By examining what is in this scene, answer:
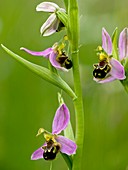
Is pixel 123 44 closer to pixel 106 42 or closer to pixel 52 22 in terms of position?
pixel 106 42

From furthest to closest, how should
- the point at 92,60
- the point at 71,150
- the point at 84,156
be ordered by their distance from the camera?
the point at 92,60, the point at 84,156, the point at 71,150

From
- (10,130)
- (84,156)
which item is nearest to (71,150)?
(84,156)

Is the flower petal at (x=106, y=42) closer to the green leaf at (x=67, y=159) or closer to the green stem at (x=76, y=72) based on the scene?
the green stem at (x=76, y=72)

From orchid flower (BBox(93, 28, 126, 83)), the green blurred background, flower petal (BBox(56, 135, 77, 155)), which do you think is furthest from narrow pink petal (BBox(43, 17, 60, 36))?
the green blurred background

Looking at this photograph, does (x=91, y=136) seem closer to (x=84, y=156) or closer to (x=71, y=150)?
(x=84, y=156)

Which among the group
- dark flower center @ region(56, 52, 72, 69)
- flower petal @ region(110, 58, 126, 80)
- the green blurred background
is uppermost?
dark flower center @ region(56, 52, 72, 69)

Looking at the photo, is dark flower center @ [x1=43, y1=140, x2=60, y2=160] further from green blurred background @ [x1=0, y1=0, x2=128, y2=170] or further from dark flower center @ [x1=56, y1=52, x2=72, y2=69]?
green blurred background @ [x1=0, y1=0, x2=128, y2=170]
